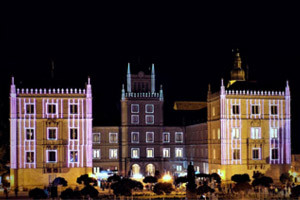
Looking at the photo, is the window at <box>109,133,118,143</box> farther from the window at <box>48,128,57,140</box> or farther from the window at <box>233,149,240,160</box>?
the window at <box>233,149,240,160</box>

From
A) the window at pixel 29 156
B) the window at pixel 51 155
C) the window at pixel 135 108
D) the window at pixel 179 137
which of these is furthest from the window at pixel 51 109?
the window at pixel 179 137

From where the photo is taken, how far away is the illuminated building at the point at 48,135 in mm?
70000

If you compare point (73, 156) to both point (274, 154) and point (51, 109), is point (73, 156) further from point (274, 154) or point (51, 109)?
point (274, 154)

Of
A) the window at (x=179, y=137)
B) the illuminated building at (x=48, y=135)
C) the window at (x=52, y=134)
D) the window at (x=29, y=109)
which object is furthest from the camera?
the window at (x=179, y=137)

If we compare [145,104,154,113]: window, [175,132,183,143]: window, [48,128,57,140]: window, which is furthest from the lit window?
[48,128,57,140]: window

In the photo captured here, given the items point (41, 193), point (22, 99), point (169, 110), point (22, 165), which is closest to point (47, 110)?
point (22, 99)

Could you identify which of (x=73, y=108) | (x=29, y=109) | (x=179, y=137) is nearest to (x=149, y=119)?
(x=179, y=137)

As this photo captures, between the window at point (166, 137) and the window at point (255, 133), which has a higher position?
the window at point (255, 133)

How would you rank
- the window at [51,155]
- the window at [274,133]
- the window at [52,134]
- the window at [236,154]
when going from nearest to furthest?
the window at [51,155]
the window at [52,134]
the window at [236,154]
the window at [274,133]

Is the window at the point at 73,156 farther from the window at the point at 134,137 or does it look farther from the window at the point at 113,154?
the window at the point at 134,137

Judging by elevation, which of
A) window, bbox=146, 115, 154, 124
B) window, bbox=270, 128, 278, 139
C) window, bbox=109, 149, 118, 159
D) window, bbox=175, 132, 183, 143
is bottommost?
window, bbox=109, 149, 118, 159

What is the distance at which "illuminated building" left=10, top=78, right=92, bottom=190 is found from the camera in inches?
2756

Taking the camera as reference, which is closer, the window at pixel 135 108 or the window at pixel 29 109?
the window at pixel 29 109

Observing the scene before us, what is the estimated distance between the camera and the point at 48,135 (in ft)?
234
